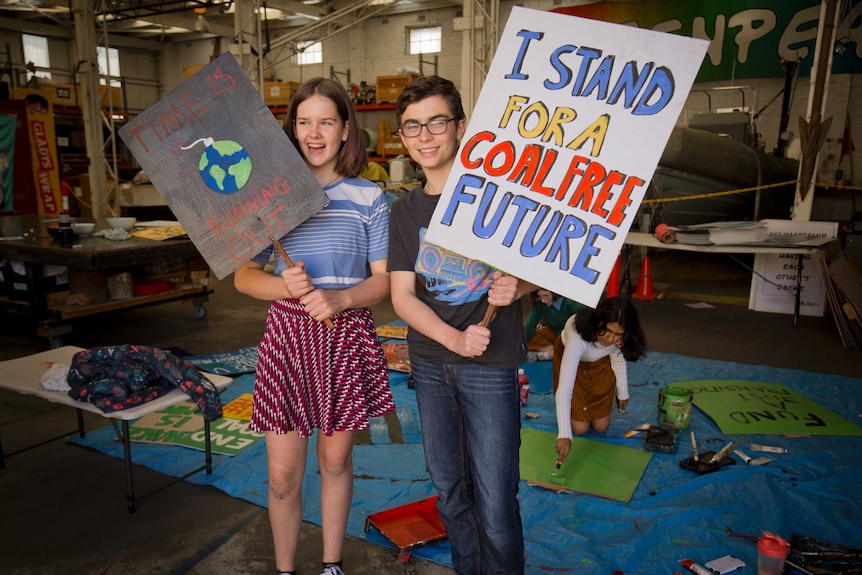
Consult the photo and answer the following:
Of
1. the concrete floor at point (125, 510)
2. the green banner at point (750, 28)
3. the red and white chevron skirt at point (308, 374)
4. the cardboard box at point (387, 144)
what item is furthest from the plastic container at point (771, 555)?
the cardboard box at point (387, 144)

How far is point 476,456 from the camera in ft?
5.41

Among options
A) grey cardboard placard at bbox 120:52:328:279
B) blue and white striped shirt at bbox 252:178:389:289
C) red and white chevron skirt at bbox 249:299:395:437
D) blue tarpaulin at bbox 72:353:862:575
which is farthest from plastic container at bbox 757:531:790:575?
grey cardboard placard at bbox 120:52:328:279

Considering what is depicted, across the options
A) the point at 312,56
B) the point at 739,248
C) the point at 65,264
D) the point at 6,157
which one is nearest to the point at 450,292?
the point at 65,264

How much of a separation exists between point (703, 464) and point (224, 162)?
2471mm

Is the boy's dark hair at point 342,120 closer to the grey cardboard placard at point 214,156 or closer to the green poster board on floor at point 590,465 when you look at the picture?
the grey cardboard placard at point 214,156

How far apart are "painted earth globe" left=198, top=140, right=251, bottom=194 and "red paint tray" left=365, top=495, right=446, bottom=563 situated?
1.32 metres

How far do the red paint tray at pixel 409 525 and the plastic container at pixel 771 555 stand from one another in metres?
1.05

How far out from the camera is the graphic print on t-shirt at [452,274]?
5.36 feet

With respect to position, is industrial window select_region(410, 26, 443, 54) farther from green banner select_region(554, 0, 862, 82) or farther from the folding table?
the folding table

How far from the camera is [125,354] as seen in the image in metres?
2.67

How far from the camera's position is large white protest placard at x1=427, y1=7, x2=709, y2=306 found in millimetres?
1428

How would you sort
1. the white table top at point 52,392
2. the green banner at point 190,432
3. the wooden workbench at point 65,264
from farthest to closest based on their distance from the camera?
the wooden workbench at point 65,264 → the green banner at point 190,432 → the white table top at point 52,392

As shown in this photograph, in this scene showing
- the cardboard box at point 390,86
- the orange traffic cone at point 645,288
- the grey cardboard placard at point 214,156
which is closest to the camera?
the grey cardboard placard at point 214,156

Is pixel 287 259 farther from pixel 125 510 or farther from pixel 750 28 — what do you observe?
pixel 750 28
